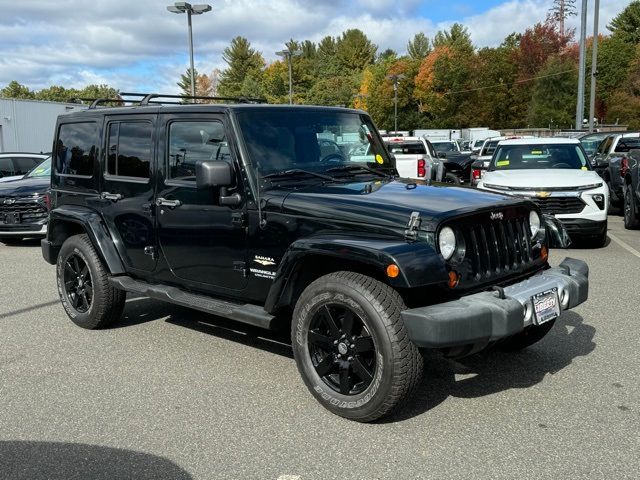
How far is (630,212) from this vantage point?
464 inches

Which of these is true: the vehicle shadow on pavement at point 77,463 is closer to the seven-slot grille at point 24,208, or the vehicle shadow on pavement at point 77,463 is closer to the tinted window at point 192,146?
the tinted window at point 192,146

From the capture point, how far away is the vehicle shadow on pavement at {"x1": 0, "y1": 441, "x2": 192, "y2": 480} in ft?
10.7

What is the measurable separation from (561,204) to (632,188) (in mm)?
2966

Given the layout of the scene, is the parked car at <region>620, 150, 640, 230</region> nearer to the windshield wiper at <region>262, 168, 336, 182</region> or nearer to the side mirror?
the windshield wiper at <region>262, 168, 336, 182</region>

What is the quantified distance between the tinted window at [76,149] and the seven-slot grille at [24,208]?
5539mm

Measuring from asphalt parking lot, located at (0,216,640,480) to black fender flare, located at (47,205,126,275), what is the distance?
2.21 ft

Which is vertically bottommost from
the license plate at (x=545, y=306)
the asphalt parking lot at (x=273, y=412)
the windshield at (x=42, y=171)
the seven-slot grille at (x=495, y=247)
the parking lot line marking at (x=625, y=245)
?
the asphalt parking lot at (x=273, y=412)

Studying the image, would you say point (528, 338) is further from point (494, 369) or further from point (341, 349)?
point (341, 349)

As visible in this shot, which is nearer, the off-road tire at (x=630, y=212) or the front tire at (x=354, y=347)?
the front tire at (x=354, y=347)

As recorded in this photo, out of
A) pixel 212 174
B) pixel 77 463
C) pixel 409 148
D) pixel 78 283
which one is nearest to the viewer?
pixel 77 463

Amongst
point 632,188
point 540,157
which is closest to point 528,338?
point 540,157

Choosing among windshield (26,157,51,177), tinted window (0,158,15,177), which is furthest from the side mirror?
tinted window (0,158,15,177)

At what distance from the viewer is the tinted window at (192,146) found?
4617 millimetres

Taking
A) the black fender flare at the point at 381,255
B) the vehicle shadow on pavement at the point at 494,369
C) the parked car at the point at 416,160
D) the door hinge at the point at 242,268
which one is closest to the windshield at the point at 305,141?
the door hinge at the point at 242,268
